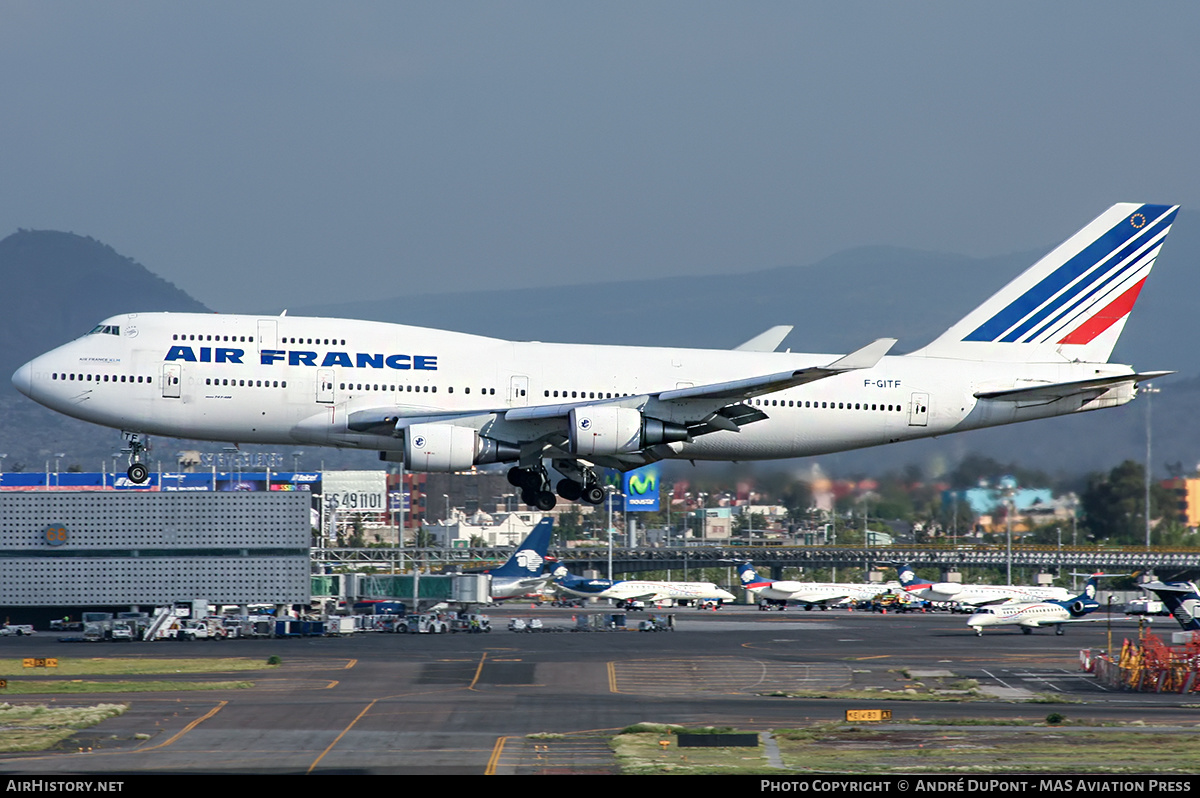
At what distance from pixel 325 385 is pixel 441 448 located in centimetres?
438

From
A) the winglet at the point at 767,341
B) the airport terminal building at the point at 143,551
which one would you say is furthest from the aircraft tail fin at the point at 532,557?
the winglet at the point at 767,341

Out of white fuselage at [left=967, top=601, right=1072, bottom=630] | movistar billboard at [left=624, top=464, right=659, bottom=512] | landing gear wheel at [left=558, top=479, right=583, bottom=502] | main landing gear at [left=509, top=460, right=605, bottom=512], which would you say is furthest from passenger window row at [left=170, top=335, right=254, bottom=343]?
movistar billboard at [left=624, top=464, right=659, bottom=512]

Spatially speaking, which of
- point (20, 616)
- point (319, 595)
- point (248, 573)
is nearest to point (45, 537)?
point (20, 616)

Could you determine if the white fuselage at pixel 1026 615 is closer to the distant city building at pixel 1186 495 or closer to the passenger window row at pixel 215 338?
the distant city building at pixel 1186 495

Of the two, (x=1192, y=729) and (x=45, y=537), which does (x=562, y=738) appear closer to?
A: (x=1192, y=729)

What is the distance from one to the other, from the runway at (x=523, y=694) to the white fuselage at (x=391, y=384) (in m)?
8.81

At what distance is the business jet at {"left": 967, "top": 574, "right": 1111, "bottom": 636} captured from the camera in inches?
3287

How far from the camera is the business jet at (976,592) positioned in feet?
309

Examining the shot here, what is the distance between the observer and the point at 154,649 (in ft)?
225

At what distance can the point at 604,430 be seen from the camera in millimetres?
43844

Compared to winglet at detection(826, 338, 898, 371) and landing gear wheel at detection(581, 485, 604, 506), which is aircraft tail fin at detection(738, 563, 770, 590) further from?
winglet at detection(826, 338, 898, 371)

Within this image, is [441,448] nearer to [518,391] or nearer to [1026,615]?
[518,391]

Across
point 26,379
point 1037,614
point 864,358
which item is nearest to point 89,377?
point 26,379

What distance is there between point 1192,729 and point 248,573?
212 ft
